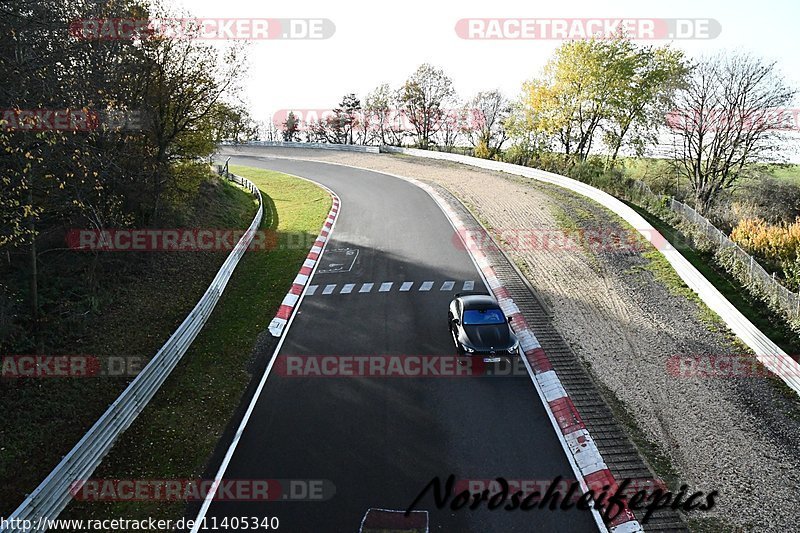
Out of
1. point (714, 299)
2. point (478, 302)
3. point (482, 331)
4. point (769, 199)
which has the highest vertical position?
point (769, 199)

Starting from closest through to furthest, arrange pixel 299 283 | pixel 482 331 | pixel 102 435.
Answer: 1. pixel 102 435
2. pixel 482 331
3. pixel 299 283

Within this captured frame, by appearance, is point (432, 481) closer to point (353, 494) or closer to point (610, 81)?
point (353, 494)

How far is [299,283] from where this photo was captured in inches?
758

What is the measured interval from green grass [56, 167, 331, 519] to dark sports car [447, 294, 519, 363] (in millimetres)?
6190

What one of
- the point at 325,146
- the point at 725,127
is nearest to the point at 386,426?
the point at 725,127

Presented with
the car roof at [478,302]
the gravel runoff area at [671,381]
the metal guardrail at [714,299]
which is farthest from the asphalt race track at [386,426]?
the metal guardrail at [714,299]

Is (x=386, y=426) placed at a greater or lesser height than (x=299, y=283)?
lesser

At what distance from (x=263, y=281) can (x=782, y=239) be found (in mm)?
21756

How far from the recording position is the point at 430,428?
456 inches

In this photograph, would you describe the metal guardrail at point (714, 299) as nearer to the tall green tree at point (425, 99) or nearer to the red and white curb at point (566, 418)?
the red and white curb at point (566, 418)

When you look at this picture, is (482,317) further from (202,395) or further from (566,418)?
(202,395)

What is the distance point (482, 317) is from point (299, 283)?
26.9ft

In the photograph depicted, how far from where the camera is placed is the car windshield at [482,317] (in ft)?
46.6

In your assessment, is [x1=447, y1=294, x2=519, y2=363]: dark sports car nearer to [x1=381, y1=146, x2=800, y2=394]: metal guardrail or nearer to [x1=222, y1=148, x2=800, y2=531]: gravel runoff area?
[x1=222, y1=148, x2=800, y2=531]: gravel runoff area
